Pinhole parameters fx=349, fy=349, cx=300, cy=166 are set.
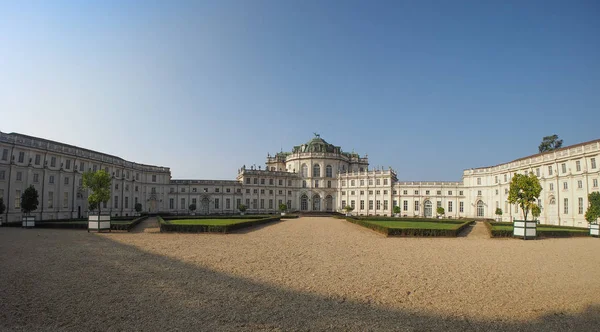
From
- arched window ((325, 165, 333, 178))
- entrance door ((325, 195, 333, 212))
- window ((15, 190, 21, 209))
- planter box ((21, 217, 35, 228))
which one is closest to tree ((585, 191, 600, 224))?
planter box ((21, 217, 35, 228))

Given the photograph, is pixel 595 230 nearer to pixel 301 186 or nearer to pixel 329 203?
pixel 329 203

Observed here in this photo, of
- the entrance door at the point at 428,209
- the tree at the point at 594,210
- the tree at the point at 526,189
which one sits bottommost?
the entrance door at the point at 428,209

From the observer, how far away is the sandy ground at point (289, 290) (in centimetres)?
819

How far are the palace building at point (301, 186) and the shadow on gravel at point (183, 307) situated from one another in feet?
128

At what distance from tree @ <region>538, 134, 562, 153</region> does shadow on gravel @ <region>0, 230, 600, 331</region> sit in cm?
8795

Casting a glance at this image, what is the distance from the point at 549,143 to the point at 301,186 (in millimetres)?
59605

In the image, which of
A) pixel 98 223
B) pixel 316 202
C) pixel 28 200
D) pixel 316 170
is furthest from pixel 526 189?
pixel 316 170

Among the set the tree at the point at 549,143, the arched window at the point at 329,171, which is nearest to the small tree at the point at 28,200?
the arched window at the point at 329,171

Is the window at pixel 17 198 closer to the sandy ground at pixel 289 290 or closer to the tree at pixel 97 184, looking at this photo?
the tree at pixel 97 184

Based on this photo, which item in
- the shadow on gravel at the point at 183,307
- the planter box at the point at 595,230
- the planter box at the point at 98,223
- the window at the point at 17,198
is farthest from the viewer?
the window at the point at 17,198

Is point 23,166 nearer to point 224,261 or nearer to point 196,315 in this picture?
point 224,261

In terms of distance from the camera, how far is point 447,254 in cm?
1842

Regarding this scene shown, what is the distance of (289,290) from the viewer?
35.6ft

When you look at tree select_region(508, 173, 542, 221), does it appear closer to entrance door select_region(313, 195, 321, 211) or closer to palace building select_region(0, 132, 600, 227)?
palace building select_region(0, 132, 600, 227)
